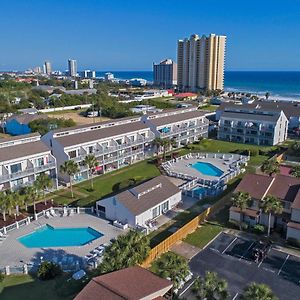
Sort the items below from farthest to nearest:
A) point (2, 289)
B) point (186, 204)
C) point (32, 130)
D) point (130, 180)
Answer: point (32, 130) → point (130, 180) → point (186, 204) → point (2, 289)

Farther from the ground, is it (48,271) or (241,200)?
(241,200)

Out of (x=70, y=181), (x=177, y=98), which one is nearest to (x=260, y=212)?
A: (x=70, y=181)

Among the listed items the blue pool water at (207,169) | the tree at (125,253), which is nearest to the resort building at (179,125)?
the blue pool water at (207,169)

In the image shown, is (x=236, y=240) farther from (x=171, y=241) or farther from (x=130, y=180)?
(x=130, y=180)

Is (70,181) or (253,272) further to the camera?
(70,181)

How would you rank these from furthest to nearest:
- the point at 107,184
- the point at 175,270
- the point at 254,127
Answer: the point at 254,127
the point at 107,184
the point at 175,270

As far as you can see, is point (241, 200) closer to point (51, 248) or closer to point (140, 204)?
point (140, 204)

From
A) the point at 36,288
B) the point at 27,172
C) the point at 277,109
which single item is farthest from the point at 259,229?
the point at 277,109
